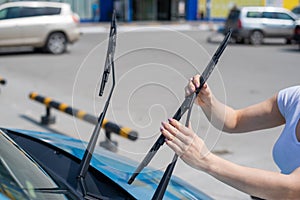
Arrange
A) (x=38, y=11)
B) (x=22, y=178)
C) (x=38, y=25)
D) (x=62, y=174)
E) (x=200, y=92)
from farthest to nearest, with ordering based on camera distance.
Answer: (x=38, y=11), (x=38, y=25), (x=62, y=174), (x=200, y=92), (x=22, y=178)

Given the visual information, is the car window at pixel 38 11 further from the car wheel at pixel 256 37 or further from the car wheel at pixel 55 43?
the car wheel at pixel 256 37

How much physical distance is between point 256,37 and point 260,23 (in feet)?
2.11

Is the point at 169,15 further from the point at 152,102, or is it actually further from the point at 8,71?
the point at 152,102

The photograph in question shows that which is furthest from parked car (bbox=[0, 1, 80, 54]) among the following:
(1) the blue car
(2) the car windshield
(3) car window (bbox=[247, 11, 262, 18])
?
(2) the car windshield

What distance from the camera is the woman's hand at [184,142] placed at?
1816 millimetres

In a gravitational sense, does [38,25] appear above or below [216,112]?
below

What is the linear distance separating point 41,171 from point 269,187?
1051 mm

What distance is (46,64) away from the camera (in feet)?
45.9

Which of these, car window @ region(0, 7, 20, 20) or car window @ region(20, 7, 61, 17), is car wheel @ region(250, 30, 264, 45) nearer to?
car window @ region(20, 7, 61, 17)

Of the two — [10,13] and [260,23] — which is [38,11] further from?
[260,23]

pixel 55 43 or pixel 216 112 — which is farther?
pixel 55 43

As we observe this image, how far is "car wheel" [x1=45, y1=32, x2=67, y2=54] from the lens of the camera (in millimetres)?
16288

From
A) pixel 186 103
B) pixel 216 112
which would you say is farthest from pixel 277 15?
pixel 186 103

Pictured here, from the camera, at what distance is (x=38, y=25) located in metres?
15.8
